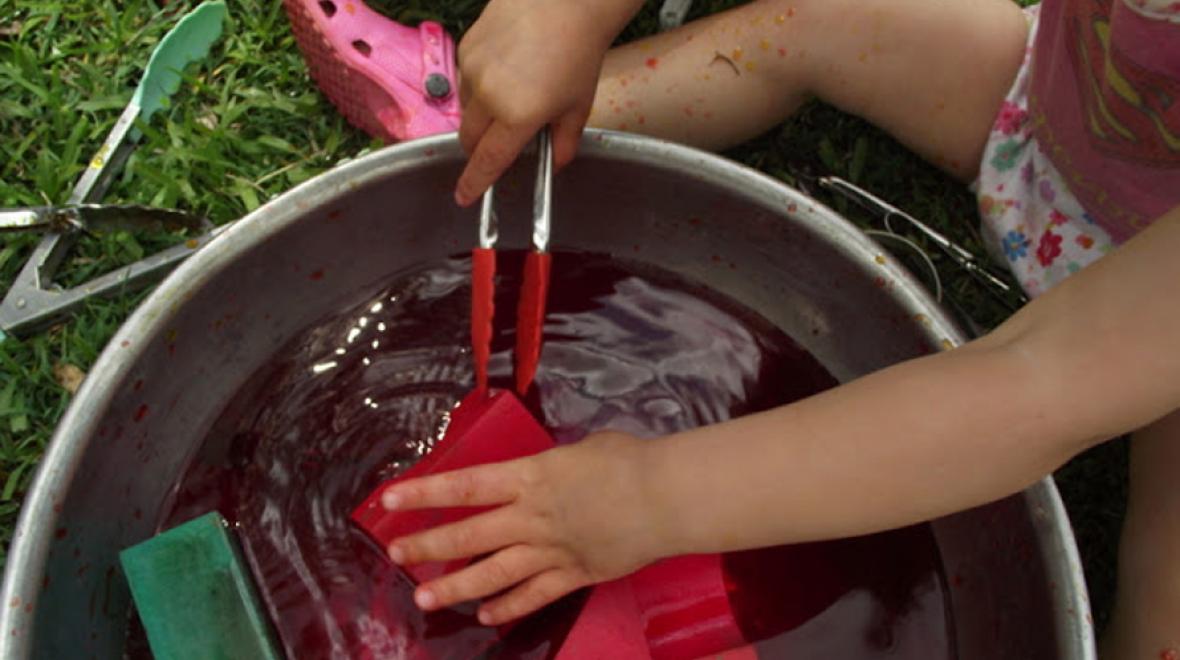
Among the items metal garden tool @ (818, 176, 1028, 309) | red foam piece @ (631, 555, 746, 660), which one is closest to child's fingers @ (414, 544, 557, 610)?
red foam piece @ (631, 555, 746, 660)

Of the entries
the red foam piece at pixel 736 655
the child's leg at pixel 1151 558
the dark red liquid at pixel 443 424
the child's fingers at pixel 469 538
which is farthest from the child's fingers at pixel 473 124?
the child's leg at pixel 1151 558

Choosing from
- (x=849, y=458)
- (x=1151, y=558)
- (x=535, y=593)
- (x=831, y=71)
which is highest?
(x=831, y=71)

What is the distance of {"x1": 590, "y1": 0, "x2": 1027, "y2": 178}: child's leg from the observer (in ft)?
3.26

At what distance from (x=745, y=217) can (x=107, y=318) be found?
58 cm

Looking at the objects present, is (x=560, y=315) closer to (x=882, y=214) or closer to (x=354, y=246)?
(x=354, y=246)

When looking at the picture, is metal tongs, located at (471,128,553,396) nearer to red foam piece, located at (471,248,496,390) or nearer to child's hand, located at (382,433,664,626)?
red foam piece, located at (471,248,496,390)

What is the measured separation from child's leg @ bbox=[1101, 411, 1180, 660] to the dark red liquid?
0.50 ft

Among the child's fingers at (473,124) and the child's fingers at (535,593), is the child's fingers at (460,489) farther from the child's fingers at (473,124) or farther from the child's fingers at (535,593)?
the child's fingers at (473,124)

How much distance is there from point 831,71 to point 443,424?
1.58ft

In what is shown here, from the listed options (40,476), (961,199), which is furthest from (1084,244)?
(40,476)

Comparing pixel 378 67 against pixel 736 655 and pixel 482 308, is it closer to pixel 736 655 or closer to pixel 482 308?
pixel 482 308

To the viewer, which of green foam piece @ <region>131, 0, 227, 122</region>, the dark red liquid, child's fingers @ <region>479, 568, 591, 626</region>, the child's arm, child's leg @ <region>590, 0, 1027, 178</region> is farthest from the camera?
green foam piece @ <region>131, 0, 227, 122</region>

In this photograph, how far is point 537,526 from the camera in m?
0.73

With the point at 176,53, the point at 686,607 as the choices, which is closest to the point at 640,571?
the point at 686,607
